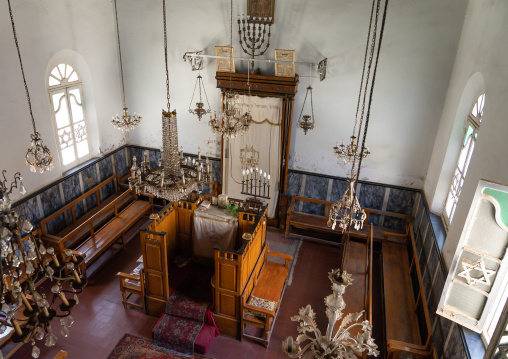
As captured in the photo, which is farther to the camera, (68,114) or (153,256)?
(68,114)

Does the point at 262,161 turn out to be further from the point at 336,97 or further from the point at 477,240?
the point at 477,240

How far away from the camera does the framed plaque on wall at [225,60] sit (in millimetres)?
9555

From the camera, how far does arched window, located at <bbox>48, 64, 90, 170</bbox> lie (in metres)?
9.30

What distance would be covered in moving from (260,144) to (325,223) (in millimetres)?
2848

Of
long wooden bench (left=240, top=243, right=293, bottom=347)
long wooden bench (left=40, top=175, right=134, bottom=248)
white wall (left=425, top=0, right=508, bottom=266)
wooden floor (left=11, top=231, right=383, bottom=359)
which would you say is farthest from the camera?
long wooden bench (left=40, top=175, right=134, bottom=248)

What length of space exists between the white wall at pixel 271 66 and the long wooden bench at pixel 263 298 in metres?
3.46

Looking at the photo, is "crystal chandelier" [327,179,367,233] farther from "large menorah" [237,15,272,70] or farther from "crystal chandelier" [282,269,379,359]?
"large menorah" [237,15,272,70]

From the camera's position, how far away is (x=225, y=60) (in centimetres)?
973

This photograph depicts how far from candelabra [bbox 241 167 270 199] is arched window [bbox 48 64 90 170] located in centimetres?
456

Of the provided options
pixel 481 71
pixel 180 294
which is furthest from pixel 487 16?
pixel 180 294

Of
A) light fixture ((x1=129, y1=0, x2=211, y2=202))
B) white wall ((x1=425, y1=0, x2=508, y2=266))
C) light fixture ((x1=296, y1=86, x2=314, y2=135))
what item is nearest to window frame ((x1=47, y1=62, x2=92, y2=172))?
light fixture ((x1=129, y1=0, x2=211, y2=202))

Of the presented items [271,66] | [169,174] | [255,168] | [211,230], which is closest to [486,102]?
[169,174]

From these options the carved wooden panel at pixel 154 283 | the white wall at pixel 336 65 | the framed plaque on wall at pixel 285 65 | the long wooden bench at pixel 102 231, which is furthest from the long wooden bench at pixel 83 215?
the framed plaque on wall at pixel 285 65

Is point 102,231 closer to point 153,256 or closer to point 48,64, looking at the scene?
point 153,256
